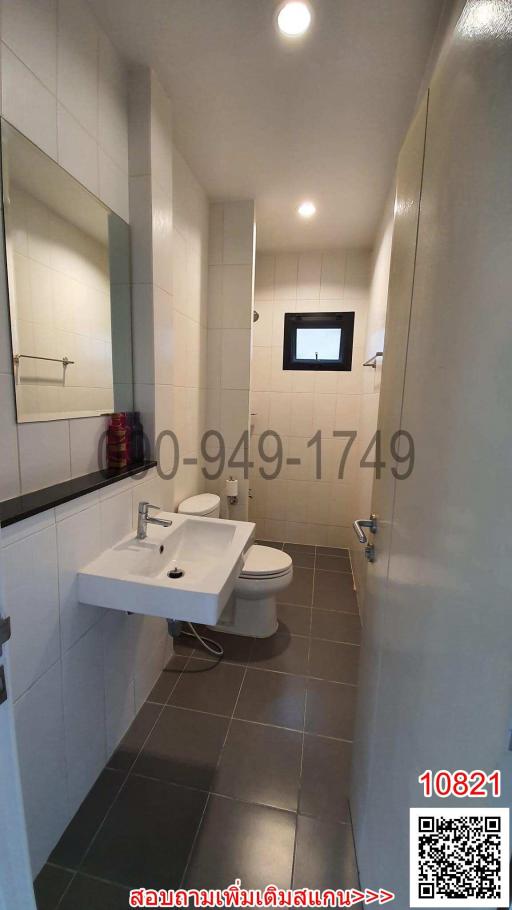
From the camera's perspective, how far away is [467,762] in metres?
0.52

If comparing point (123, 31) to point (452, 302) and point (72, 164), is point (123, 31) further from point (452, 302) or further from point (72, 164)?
point (452, 302)

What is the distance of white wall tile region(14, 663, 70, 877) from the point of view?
964 mm

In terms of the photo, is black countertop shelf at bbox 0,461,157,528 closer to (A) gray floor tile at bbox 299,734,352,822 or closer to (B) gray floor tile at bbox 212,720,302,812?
(B) gray floor tile at bbox 212,720,302,812

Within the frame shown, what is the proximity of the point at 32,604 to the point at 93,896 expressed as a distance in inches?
32.7

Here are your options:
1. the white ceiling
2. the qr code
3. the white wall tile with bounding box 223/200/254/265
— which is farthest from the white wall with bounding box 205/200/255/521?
the qr code

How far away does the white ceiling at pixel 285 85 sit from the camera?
1182 mm

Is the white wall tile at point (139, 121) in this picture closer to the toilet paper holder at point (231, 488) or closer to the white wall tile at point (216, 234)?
the white wall tile at point (216, 234)

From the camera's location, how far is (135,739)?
145 cm

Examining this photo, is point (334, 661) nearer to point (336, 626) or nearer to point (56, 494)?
point (336, 626)

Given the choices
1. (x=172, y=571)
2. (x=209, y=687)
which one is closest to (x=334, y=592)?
(x=209, y=687)

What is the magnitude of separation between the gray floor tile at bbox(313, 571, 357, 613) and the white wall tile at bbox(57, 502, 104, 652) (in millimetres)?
1660

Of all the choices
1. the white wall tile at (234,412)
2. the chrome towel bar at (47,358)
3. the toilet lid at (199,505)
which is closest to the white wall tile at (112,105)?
the chrome towel bar at (47,358)

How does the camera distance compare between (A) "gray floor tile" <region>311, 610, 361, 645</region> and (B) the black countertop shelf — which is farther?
(A) "gray floor tile" <region>311, 610, 361, 645</region>

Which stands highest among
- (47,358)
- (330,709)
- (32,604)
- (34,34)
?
(34,34)
